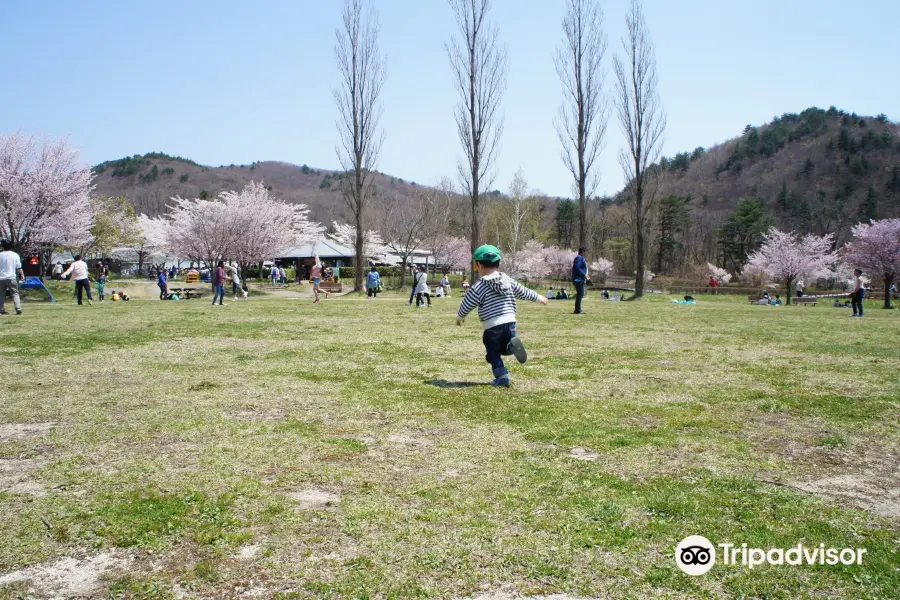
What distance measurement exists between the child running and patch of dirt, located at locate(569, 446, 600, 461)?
2112 millimetres

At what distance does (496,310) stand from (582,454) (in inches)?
106

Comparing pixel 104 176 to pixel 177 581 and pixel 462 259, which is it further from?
pixel 177 581

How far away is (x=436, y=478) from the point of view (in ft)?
11.4

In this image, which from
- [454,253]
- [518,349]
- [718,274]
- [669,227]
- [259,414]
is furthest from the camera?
[669,227]

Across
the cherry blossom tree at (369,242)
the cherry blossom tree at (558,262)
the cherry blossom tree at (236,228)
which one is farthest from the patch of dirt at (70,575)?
the cherry blossom tree at (558,262)

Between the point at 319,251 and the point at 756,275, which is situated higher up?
the point at 319,251

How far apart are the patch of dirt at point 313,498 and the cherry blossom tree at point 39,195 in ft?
105

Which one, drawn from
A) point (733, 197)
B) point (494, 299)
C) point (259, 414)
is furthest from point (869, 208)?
point (259, 414)

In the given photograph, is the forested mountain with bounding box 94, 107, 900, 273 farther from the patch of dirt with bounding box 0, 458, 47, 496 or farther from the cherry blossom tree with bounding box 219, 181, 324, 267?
the patch of dirt with bounding box 0, 458, 47, 496

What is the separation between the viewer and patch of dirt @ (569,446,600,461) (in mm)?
3815

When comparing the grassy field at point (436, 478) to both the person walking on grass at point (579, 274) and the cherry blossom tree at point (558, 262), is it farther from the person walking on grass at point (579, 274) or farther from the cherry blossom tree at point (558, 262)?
the cherry blossom tree at point (558, 262)

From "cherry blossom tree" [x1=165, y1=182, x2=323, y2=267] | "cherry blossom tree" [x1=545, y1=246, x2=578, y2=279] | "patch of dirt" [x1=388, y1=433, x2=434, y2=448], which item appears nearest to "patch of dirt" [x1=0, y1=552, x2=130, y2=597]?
"patch of dirt" [x1=388, y1=433, x2=434, y2=448]

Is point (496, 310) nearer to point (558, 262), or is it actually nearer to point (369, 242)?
point (369, 242)

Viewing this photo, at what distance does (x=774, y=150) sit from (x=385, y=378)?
485ft
